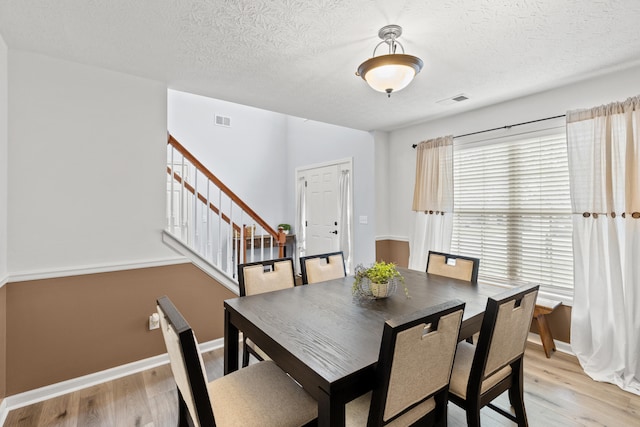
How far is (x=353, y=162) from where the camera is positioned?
4516 mm

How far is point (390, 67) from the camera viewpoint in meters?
1.71

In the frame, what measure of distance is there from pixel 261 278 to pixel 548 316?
8.67ft

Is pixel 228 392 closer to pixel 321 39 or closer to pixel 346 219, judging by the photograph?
pixel 321 39

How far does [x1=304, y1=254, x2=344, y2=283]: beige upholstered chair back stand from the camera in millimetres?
2529

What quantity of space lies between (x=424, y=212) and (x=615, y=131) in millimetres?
1788

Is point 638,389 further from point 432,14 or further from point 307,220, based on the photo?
point 307,220

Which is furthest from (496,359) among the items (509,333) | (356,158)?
(356,158)

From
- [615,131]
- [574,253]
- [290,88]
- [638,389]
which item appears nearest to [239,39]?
[290,88]

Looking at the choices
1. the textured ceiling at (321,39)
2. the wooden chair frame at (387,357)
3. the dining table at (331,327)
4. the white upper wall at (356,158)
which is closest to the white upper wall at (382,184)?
the white upper wall at (356,158)

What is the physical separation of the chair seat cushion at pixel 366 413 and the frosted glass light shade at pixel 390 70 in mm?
1633

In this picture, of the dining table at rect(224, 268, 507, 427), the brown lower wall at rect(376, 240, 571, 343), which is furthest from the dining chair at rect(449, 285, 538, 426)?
the brown lower wall at rect(376, 240, 571, 343)

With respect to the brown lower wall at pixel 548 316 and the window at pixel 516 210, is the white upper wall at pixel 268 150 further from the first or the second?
the window at pixel 516 210

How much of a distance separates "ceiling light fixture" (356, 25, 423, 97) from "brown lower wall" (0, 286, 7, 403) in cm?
261

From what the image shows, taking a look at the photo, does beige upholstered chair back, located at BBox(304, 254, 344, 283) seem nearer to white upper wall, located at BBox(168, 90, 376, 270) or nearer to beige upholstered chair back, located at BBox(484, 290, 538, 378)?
beige upholstered chair back, located at BBox(484, 290, 538, 378)
